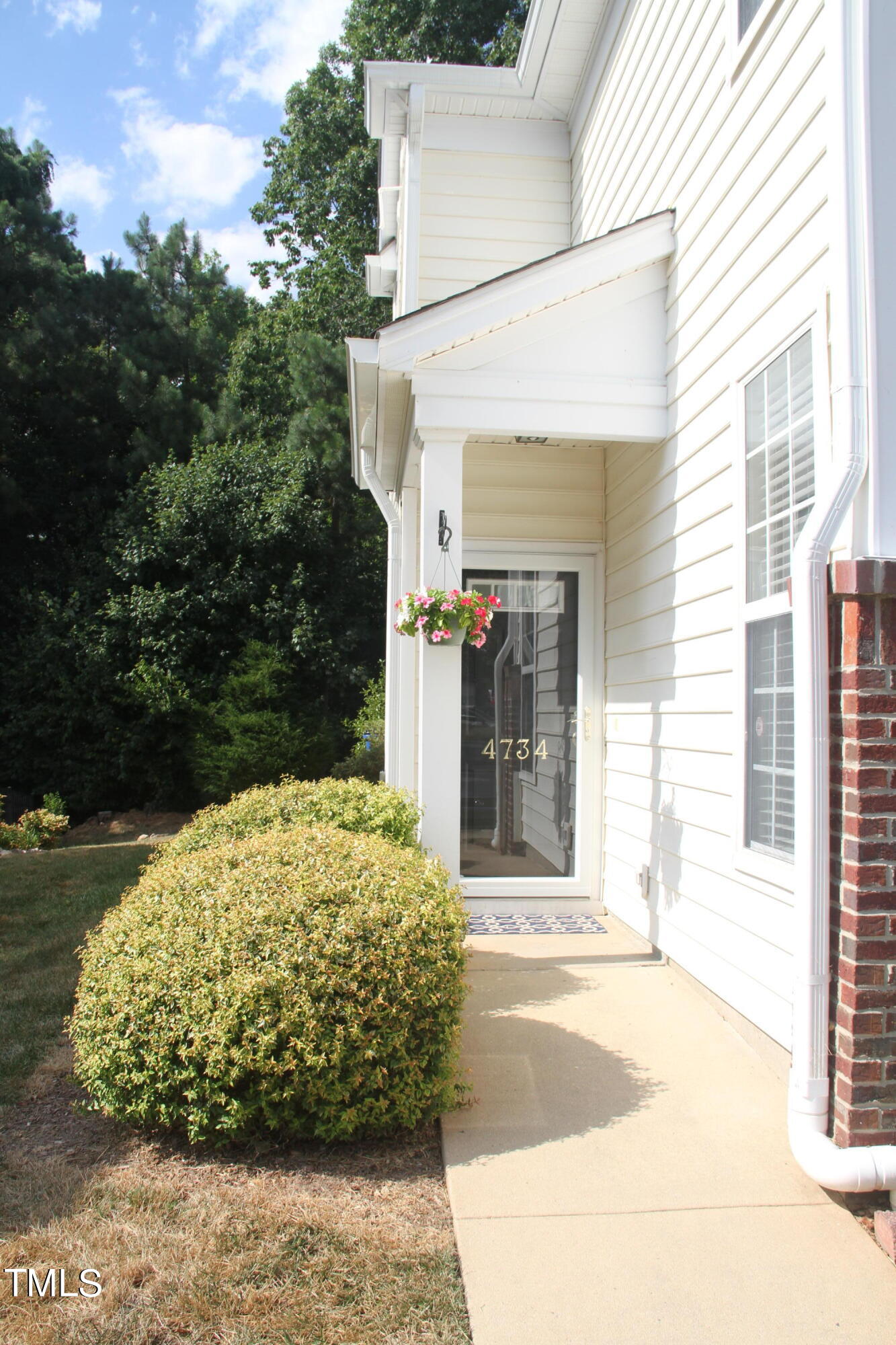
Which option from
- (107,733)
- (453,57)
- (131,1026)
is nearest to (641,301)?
(131,1026)

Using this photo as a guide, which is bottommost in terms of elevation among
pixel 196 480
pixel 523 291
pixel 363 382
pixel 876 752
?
pixel 876 752

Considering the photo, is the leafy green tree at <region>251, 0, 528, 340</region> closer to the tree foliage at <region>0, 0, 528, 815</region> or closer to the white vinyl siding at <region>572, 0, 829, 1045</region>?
the tree foliage at <region>0, 0, 528, 815</region>

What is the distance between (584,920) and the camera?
19.1 feet

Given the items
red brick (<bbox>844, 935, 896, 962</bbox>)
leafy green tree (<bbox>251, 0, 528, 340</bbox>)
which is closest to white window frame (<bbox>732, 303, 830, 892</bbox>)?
red brick (<bbox>844, 935, 896, 962</bbox>)

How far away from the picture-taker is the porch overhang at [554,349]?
4.63 m

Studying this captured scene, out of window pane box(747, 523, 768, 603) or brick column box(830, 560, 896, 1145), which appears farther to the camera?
window pane box(747, 523, 768, 603)

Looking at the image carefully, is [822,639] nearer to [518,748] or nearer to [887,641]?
[887,641]

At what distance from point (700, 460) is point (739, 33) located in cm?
172

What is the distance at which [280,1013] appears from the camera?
2799mm

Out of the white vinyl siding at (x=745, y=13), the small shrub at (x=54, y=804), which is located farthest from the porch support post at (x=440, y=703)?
the small shrub at (x=54, y=804)

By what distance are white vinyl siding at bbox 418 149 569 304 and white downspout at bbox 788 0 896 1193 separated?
4.14 meters

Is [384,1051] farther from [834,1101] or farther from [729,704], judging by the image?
[729,704]

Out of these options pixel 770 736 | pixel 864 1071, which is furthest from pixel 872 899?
pixel 770 736

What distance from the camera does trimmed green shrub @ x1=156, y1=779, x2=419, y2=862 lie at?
15.3 ft
